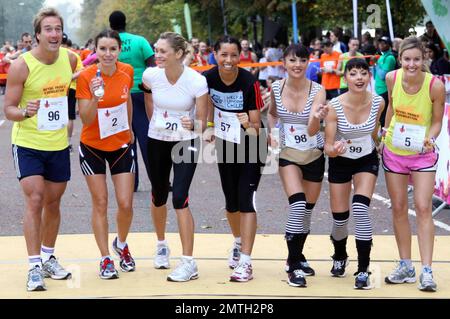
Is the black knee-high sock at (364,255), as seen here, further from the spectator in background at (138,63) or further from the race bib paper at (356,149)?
the spectator in background at (138,63)

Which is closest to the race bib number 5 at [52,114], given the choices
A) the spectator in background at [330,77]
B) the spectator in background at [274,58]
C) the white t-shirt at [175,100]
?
the white t-shirt at [175,100]

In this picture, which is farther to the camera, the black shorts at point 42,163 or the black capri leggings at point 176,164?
the black capri leggings at point 176,164

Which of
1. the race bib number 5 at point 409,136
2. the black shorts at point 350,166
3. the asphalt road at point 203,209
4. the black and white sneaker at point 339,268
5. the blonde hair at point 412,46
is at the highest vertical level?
the blonde hair at point 412,46

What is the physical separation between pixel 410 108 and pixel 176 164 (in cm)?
177

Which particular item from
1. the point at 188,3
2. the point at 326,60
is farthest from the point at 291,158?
the point at 188,3

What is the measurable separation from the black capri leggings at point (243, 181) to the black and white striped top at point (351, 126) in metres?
0.70

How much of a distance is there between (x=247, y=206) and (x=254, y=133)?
55 centimetres

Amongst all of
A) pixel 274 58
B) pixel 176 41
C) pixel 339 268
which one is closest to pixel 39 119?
pixel 176 41

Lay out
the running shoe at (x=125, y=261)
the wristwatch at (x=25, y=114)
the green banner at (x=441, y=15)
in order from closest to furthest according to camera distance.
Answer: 1. the wristwatch at (x=25, y=114)
2. the running shoe at (x=125, y=261)
3. the green banner at (x=441, y=15)

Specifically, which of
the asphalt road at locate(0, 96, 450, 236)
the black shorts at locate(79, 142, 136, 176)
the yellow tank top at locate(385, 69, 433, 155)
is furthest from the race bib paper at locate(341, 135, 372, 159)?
the asphalt road at locate(0, 96, 450, 236)

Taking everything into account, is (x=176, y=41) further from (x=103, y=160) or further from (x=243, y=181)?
(x=243, y=181)

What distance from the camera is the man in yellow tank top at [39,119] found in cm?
696

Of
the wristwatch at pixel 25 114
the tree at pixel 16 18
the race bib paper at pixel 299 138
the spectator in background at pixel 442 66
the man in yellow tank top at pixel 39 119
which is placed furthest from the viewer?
the tree at pixel 16 18

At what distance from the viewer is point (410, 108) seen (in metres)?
7.20
